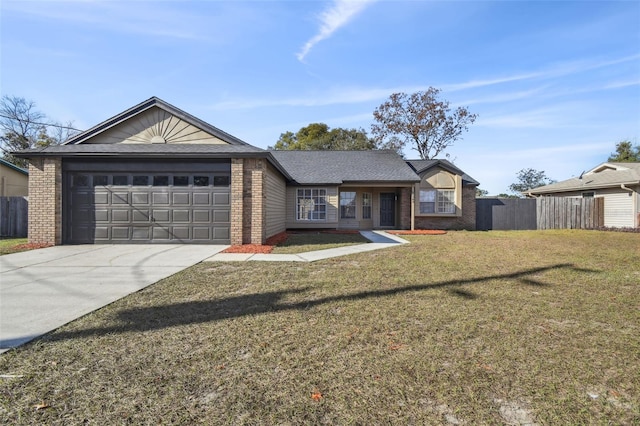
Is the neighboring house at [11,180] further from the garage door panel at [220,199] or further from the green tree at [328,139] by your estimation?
the green tree at [328,139]

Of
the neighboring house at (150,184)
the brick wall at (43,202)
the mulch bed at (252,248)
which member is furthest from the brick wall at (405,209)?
the brick wall at (43,202)

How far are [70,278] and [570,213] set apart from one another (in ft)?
72.8

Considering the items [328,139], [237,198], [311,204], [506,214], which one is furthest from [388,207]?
[328,139]

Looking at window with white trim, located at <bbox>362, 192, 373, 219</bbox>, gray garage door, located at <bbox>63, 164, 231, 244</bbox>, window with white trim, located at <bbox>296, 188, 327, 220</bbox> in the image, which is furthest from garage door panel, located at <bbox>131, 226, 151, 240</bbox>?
window with white trim, located at <bbox>362, 192, 373, 219</bbox>

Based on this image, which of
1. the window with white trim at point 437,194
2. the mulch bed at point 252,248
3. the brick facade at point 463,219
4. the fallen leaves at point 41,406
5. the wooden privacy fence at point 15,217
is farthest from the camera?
the brick facade at point 463,219

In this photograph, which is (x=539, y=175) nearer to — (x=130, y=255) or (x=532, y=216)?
(x=532, y=216)

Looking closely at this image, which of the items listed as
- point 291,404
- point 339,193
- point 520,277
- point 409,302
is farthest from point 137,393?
point 339,193

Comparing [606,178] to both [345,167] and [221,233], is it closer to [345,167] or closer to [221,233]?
[345,167]

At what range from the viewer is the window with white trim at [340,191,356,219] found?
18.0 metres

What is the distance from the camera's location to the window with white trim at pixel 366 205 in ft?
59.8

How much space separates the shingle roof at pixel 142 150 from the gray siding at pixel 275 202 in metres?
1.58

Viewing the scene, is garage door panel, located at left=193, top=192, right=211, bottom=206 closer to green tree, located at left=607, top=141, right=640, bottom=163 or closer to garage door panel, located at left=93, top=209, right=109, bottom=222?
garage door panel, located at left=93, top=209, right=109, bottom=222

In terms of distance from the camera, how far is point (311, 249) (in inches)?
383

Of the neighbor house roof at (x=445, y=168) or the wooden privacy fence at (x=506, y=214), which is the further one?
the wooden privacy fence at (x=506, y=214)
